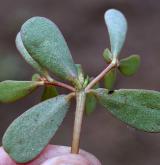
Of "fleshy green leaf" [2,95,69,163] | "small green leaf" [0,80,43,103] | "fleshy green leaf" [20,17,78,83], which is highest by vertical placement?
"fleshy green leaf" [20,17,78,83]

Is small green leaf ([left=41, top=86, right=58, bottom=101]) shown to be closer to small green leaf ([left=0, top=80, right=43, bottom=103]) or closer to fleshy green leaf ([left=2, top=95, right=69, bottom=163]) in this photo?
small green leaf ([left=0, top=80, right=43, bottom=103])

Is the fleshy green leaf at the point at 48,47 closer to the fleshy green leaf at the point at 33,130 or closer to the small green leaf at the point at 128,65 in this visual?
the fleshy green leaf at the point at 33,130

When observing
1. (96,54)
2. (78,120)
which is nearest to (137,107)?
(78,120)

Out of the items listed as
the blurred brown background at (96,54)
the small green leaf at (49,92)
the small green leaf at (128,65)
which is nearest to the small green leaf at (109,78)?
the small green leaf at (128,65)

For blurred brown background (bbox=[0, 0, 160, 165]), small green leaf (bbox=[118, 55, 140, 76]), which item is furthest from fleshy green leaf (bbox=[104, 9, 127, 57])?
blurred brown background (bbox=[0, 0, 160, 165])

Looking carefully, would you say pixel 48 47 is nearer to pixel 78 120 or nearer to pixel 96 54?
pixel 78 120
